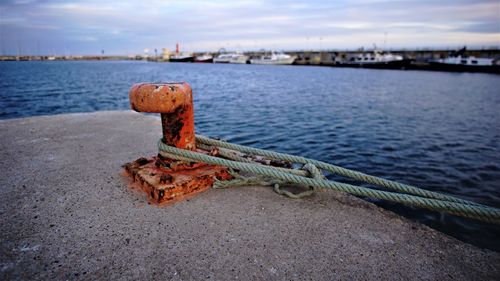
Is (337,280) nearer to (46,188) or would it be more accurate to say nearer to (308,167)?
(308,167)

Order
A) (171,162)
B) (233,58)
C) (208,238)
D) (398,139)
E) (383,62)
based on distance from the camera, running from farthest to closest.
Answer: (233,58)
(383,62)
(398,139)
(171,162)
(208,238)

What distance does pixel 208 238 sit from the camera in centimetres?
166

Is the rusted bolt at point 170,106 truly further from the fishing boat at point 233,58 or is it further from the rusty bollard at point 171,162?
the fishing boat at point 233,58

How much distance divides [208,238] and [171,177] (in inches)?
25.4

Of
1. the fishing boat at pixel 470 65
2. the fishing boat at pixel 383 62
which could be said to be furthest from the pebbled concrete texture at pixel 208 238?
the fishing boat at pixel 383 62

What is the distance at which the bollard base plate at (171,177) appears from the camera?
6.68ft

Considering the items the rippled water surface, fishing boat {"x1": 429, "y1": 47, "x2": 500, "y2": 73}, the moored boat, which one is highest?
the moored boat

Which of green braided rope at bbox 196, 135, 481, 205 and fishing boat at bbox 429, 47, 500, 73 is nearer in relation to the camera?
green braided rope at bbox 196, 135, 481, 205

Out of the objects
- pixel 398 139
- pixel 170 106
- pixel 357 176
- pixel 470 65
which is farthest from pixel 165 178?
pixel 470 65

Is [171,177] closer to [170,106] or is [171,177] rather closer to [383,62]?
[170,106]

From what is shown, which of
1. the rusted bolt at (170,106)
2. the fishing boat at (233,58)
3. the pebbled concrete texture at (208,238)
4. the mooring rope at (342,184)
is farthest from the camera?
the fishing boat at (233,58)

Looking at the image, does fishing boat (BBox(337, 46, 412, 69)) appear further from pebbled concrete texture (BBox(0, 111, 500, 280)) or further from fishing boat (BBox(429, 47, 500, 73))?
pebbled concrete texture (BBox(0, 111, 500, 280))

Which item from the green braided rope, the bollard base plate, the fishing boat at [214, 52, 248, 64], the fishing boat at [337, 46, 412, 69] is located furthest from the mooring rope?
the fishing boat at [214, 52, 248, 64]

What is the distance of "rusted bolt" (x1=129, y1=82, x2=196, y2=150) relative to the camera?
196 centimetres
